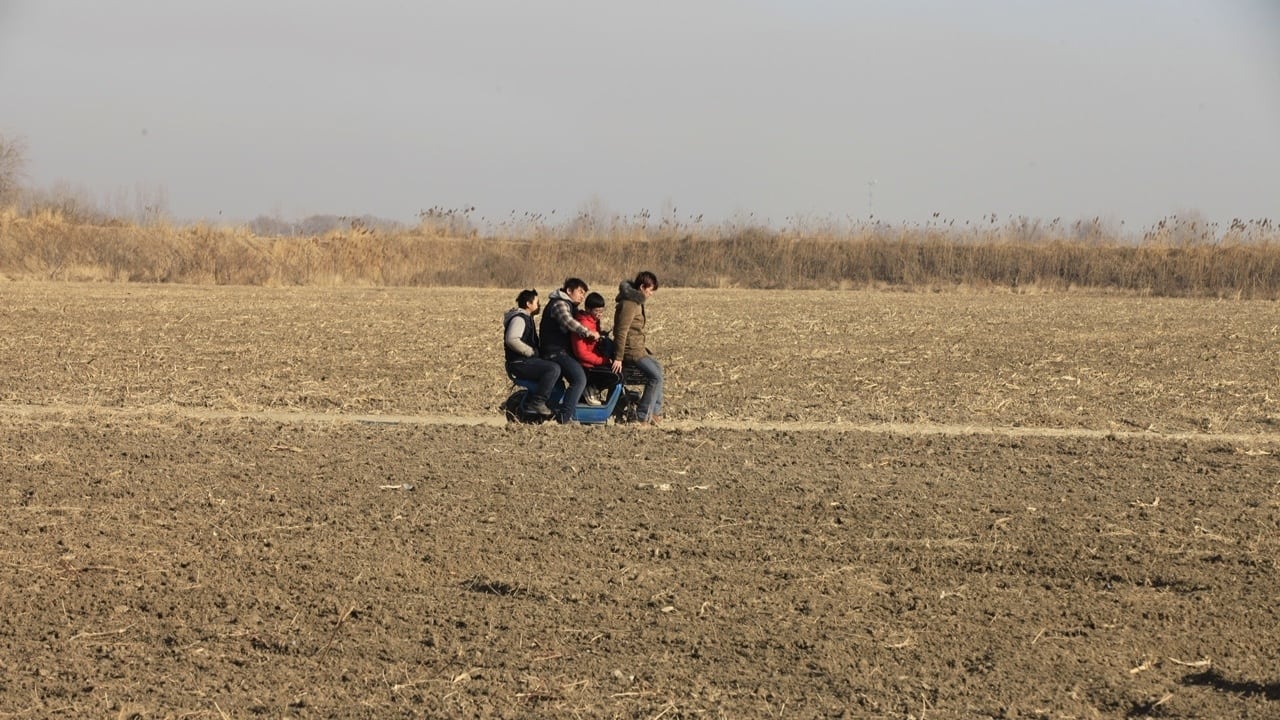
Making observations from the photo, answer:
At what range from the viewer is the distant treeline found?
4425 cm

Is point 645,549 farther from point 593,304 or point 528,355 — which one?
point 593,304

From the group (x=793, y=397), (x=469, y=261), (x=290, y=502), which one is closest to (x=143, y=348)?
(x=793, y=397)

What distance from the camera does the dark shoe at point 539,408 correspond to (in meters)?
12.1

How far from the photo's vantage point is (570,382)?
12.0 m

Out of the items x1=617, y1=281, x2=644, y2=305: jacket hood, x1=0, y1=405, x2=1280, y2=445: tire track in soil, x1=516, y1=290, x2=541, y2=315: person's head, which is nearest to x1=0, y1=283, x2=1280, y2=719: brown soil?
x1=0, y1=405, x2=1280, y2=445: tire track in soil

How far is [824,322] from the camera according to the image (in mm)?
26609

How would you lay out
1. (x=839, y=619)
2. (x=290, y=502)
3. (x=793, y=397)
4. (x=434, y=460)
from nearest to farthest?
(x=839, y=619), (x=290, y=502), (x=434, y=460), (x=793, y=397)

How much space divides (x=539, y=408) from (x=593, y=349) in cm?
78

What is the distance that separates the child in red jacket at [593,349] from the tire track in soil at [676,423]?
30.0 inches

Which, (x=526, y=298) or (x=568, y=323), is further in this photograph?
(x=526, y=298)

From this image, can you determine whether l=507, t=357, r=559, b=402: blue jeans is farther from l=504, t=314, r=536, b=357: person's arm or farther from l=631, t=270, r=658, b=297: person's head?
l=631, t=270, r=658, b=297: person's head

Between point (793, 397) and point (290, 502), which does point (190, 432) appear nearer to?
point (290, 502)

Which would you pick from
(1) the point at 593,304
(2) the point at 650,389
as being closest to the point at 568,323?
(1) the point at 593,304

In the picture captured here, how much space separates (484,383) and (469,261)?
32484 millimetres
